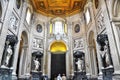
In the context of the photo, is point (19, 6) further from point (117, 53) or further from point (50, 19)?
point (117, 53)

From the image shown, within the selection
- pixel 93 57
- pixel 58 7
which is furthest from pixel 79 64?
pixel 58 7

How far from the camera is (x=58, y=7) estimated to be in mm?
17891

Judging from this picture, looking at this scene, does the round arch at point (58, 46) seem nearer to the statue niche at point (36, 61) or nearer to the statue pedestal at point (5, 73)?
the statue niche at point (36, 61)

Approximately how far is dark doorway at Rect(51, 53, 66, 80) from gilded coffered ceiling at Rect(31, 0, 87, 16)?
20.3 ft

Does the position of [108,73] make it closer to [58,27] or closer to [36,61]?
[36,61]

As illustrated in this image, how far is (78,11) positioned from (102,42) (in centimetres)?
905

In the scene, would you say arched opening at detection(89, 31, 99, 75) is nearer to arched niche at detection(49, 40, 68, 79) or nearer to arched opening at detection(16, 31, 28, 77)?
arched niche at detection(49, 40, 68, 79)

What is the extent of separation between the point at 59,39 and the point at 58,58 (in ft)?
8.21

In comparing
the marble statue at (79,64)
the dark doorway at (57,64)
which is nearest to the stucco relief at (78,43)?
the marble statue at (79,64)

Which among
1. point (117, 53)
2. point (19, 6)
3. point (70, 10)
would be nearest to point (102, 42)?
point (117, 53)

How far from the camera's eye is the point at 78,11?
17.8 m

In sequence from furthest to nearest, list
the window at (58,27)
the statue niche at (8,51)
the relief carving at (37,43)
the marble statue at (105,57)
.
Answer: the window at (58,27)
the relief carving at (37,43)
the marble statue at (105,57)
the statue niche at (8,51)

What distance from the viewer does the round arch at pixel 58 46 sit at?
56.7ft

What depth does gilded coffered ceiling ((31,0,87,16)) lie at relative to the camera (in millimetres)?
16844
